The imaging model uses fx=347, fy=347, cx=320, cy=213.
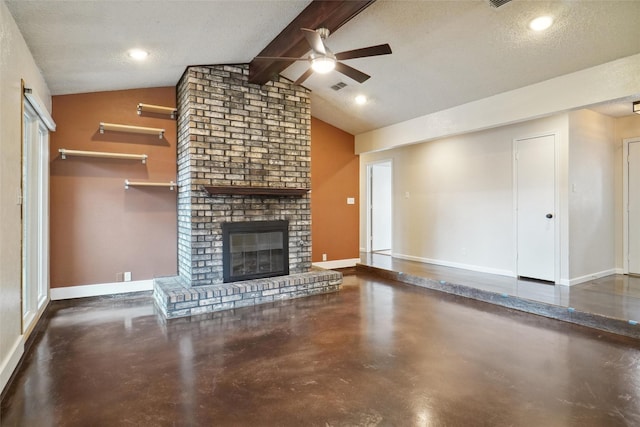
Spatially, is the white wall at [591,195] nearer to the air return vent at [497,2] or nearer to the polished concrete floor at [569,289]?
the polished concrete floor at [569,289]

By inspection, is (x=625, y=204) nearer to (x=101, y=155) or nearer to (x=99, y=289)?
(x=101, y=155)

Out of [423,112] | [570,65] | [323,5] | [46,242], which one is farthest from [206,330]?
[570,65]

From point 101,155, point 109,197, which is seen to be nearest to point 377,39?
point 101,155

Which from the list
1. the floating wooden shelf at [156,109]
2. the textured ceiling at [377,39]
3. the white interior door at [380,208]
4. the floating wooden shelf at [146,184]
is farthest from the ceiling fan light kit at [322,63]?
the white interior door at [380,208]

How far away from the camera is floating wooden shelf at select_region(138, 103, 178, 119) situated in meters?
4.69

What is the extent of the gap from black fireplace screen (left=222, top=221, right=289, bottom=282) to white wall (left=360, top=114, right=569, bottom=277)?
120 inches

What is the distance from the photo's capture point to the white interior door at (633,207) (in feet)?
17.6

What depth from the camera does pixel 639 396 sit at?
89.2 inches

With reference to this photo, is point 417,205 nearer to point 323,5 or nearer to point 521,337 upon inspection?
point 521,337

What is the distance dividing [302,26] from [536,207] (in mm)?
4105

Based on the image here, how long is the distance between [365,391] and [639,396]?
1784 mm

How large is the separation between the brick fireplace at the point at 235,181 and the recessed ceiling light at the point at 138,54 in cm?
69

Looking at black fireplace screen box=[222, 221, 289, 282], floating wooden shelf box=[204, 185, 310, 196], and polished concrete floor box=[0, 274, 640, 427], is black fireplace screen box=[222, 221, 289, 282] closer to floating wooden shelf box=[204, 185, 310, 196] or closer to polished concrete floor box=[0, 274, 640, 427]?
floating wooden shelf box=[204, 185, 310, 196]

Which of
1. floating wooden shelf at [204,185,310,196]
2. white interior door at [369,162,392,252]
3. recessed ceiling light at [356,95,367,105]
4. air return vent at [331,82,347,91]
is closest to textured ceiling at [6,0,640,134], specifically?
air return vent at [331,82,347,91]
